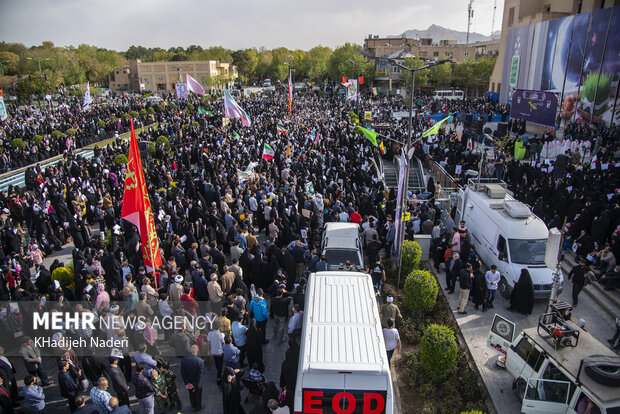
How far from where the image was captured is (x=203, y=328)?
28.3 feet

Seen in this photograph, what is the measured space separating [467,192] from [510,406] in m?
7.42

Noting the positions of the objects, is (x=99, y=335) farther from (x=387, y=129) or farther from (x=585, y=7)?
(x=585, y=7)

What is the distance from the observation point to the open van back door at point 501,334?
7625 millimetres

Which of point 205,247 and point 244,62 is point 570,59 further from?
point 244,62

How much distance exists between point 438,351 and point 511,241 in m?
4.49

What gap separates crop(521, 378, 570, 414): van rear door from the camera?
19.6 feet

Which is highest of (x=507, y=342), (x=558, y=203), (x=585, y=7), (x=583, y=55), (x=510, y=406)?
(x=585, y=7)

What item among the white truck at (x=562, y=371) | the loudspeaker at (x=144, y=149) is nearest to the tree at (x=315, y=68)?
the loudspeaker at (x=144, y=149)

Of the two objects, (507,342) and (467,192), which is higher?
(467,192)

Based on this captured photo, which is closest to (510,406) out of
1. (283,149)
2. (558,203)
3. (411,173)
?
(558,203)

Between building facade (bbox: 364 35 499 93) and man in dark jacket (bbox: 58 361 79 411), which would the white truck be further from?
building facade (bbox: 364 35 499 93)

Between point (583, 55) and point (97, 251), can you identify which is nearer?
point (97, 251)

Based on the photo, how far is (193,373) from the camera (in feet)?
22.1

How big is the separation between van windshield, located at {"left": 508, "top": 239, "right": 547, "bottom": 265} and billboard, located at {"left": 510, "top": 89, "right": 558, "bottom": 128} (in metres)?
20.2
